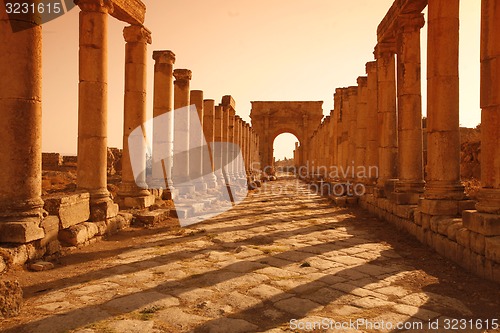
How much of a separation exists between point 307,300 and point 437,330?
1359 millimetres

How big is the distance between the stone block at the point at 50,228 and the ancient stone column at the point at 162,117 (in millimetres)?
6662

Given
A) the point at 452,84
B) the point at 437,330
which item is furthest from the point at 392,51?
the point at 437,330

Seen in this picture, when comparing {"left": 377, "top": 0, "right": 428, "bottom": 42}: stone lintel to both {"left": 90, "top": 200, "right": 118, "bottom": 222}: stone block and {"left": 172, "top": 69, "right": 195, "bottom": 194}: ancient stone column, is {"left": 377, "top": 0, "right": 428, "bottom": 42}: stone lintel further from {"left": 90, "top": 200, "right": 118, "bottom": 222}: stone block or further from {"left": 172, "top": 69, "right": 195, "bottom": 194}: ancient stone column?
{"left": 90, "top": 200, "right": 118, "bottom": 222}: stone block

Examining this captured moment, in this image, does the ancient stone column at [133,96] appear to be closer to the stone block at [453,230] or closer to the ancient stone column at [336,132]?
the stone block at [453,230]

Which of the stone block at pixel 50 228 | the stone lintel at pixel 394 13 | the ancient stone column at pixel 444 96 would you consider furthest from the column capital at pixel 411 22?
the stone block at pixel 50 228

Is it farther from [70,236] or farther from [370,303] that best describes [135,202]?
[370,303]

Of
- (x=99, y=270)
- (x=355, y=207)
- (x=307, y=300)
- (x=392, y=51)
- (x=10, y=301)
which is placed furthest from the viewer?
(x=355, y=207)

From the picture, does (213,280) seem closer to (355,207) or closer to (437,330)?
(437,330)

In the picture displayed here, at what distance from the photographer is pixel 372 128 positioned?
1443 cm

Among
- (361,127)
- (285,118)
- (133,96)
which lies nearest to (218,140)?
(361,127)

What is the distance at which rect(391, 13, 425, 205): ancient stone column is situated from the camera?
397 inches

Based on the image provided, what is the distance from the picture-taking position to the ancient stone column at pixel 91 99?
8.62m

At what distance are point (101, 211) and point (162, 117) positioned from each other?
6195 mm

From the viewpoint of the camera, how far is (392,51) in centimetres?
1267
